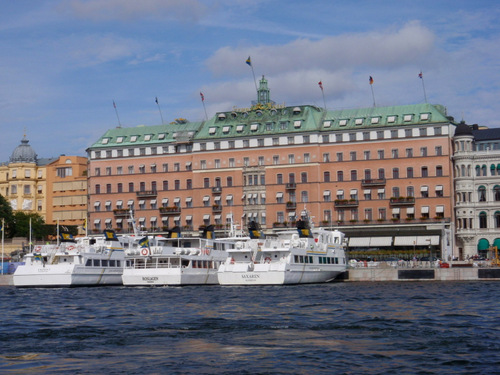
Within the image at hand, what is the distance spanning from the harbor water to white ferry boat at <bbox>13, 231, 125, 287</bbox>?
20.0 metres

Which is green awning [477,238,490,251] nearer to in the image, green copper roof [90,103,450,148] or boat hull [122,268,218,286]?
green copper roof [90,103,450,148]

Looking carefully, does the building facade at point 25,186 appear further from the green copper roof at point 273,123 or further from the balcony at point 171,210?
the balcony at point 171,210

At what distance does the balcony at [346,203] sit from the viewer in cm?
12338

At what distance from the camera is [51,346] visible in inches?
1416

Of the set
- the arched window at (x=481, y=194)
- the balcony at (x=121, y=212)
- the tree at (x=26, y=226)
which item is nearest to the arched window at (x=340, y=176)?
the arched window at (x=481, y=194)

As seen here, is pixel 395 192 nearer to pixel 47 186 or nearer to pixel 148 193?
pixel 148 193

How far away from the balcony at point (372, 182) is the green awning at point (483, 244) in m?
16.4

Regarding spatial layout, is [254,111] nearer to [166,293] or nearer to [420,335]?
[166,293]

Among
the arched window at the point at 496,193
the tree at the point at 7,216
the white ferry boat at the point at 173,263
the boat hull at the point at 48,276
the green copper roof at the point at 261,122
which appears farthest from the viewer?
the tree at the point at 7,216

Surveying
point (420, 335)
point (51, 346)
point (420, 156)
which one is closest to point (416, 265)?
point (420, 156)

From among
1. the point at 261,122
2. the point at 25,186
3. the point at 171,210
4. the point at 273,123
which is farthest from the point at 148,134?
the point at 25,186

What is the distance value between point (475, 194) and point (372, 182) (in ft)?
49.1

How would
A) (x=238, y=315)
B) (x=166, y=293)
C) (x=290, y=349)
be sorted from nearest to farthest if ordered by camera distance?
(x=290, y=349) → (x=238, y=315) → (x=166, y=293)

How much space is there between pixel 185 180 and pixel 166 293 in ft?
206
